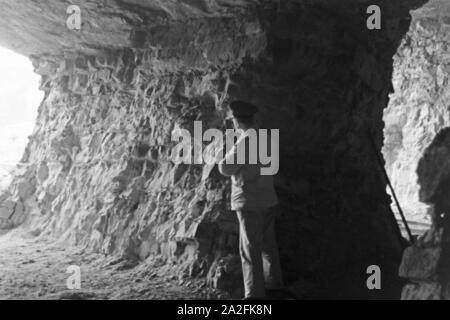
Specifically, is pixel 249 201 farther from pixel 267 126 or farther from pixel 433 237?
pixel 433 237

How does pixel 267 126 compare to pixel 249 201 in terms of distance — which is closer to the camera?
pixel 249 201

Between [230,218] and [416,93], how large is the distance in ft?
34.9

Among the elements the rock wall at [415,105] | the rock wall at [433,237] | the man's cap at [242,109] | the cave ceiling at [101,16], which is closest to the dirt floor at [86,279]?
the man's cap at [242,109]

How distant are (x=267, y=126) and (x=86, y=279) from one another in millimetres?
2396

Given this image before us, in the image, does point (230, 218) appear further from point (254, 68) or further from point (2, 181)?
point (2, 181)

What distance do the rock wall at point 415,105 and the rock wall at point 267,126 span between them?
6355 millimetres

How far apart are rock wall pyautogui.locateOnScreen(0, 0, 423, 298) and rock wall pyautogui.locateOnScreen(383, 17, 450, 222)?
6.35 metres

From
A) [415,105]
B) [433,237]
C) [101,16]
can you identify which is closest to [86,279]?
[101,16]

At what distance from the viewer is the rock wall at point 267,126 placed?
16.5 feet

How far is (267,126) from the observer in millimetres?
5086

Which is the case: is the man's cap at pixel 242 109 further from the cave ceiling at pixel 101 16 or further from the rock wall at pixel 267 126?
the cave ceiling at pixel 101 16
